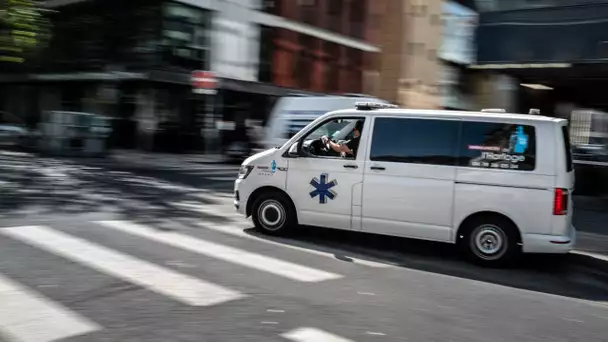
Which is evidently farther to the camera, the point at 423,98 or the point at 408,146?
the point at 423,98

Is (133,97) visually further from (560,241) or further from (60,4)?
(560,241)

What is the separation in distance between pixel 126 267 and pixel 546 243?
15.3 feet

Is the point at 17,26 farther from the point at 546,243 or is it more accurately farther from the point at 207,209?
the point at 546,243

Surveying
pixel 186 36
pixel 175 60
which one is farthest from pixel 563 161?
pixel 186 36

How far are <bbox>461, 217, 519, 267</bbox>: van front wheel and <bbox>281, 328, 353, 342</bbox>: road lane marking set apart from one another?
11.0 feet

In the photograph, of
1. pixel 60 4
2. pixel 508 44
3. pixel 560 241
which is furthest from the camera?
pixel 60 4

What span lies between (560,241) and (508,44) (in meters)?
8.55

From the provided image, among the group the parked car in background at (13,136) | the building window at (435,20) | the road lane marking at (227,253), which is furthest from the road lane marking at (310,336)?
the parked car in background at (13,136)

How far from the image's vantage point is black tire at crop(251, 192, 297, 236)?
8.54m

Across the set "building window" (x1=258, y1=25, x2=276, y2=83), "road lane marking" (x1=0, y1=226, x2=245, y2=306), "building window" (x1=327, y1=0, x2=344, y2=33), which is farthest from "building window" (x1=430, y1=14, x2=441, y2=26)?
"building window" (x1=327, y1=0, x2=344, y2=33)

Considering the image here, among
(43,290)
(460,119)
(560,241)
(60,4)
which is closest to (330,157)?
(460,119)

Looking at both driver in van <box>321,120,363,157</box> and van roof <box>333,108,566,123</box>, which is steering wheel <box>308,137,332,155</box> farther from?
van roof <box>333,108,566,123</box>

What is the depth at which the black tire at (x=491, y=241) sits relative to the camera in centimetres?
742

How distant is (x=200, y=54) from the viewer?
90.0ft
